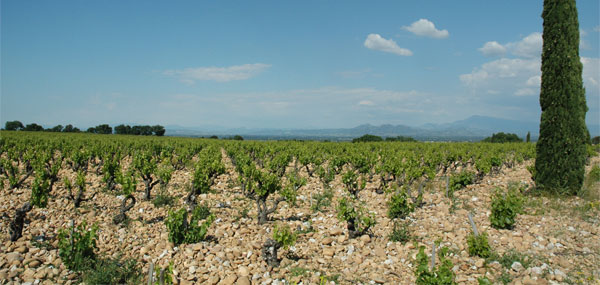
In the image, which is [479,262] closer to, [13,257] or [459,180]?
[459,180]

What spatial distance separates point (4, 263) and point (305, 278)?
6223mm

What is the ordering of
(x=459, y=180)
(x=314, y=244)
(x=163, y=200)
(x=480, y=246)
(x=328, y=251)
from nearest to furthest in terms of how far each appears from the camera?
(x=480, y=246) < (x=328, y=251) < (x=314, y=244) < (x=163, y=200) < (x=459, y=180)

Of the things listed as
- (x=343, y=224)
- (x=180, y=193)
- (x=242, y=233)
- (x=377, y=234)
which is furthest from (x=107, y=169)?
(x=377, y=234)

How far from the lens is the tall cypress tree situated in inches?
457

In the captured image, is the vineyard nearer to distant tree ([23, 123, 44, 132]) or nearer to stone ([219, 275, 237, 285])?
stone ([219, 275, 237, 285])

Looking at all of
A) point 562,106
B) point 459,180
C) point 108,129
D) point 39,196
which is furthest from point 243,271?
A: point 108,129

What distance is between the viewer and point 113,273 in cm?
625

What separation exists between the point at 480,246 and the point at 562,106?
8.23 meters

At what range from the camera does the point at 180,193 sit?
40.5 feet

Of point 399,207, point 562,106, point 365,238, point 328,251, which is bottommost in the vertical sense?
point 328,251

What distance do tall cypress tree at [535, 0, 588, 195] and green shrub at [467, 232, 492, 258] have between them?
23.2 feet

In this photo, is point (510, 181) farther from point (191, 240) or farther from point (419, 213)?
point (191, 240)

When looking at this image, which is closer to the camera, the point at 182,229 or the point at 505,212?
the point at 182,229

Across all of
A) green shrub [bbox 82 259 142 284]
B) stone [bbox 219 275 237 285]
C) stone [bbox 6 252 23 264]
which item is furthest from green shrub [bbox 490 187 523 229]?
stone [bbox 6 252 23 264]
